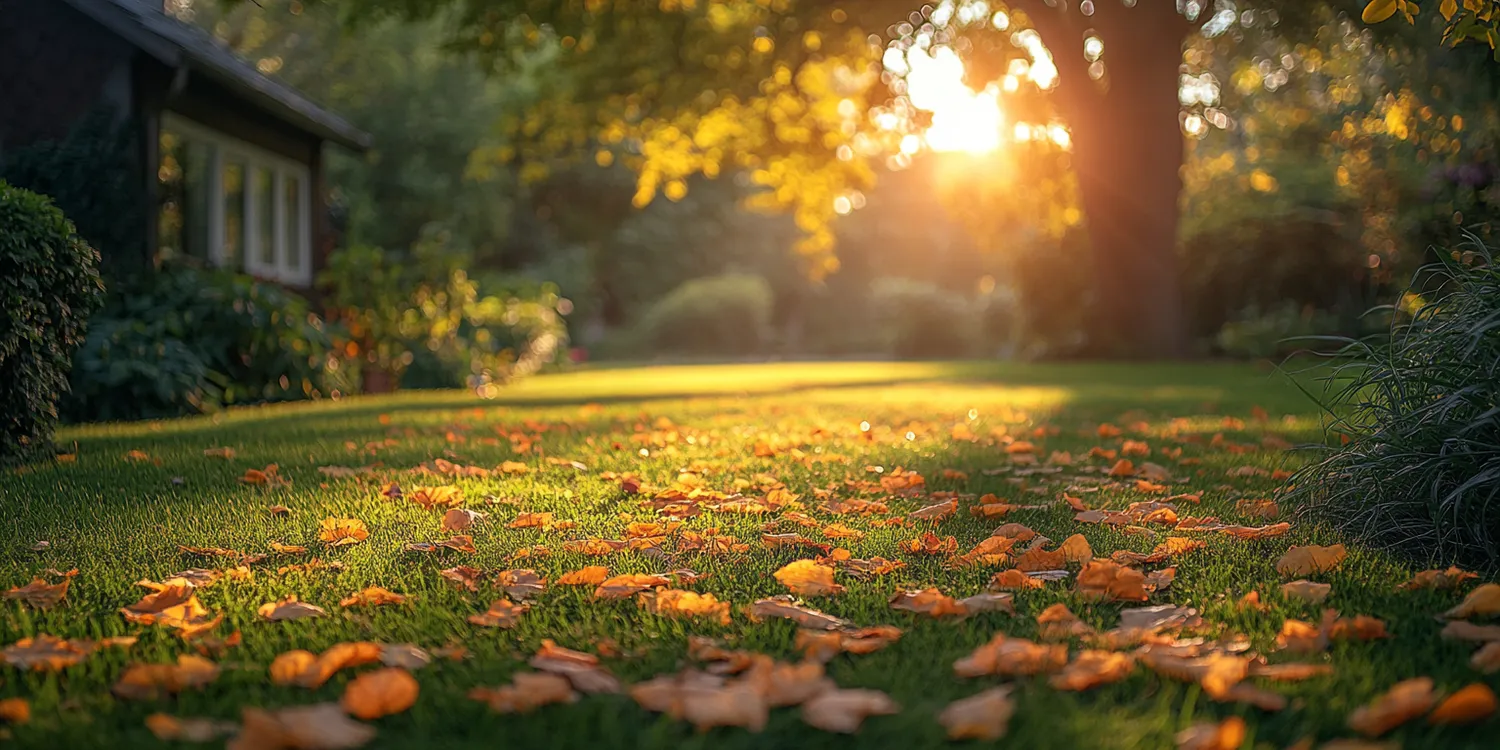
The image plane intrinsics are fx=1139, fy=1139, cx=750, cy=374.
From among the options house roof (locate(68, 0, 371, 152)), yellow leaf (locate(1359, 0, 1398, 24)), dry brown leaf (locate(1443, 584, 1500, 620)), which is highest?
house roof (locate(68, 0, 371, 152))

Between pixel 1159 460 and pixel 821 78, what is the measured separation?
1383 centimetres

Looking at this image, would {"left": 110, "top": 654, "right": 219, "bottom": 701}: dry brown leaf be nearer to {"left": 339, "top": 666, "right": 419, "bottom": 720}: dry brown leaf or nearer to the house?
{"left": 339, "top": 666, "right": 419, "bottom": 720}: dry brown leaf

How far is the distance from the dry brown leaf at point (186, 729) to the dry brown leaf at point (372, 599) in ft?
2.46

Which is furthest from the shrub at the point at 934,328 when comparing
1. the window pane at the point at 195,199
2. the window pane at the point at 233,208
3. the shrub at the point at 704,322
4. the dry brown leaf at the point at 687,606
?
the dry brown leaf at the point at 687,606

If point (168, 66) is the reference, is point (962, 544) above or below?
below

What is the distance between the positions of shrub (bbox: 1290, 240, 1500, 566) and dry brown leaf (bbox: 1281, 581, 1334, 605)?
52 centimetres

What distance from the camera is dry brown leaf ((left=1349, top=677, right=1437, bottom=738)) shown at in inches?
69.1

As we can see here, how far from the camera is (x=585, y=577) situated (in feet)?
9.03

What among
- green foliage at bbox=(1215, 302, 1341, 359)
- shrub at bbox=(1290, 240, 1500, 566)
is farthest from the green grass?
green foliage at bbox=(1215, 302, 1341, 359)

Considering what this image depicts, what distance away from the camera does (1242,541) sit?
322 cm

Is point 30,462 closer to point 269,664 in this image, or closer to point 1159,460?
point 269,664

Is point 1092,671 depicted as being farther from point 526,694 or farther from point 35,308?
point 35,308

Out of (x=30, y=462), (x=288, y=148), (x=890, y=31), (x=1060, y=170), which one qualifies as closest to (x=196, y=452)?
(x=30, y=462)

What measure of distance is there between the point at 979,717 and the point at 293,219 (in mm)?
14969
